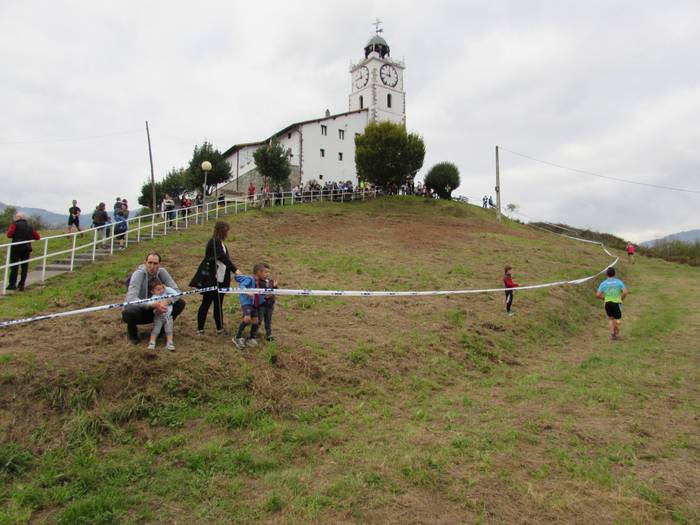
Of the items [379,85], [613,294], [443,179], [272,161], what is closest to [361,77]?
[379,85]

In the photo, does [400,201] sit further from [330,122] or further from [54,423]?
[54,423]

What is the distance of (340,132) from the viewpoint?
172 ft

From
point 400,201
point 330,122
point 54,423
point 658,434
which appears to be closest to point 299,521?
point 54,423

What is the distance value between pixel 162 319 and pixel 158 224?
13.1 m

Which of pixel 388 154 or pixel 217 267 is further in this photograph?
pixel 388 154

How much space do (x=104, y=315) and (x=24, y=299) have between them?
2.85 meters

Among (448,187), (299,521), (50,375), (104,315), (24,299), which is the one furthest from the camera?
(448,187)

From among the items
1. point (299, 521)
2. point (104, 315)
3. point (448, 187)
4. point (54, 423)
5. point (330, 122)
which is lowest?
point (299, 521)

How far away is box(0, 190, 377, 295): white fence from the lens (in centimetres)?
1268

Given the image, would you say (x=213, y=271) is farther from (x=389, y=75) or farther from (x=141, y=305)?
(x=389, y=75)

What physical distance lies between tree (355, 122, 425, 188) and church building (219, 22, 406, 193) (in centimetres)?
854

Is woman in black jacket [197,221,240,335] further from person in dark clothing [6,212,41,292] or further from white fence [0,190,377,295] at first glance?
person in dark clothing [6,212,41,292]

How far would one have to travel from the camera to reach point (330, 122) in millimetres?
51438

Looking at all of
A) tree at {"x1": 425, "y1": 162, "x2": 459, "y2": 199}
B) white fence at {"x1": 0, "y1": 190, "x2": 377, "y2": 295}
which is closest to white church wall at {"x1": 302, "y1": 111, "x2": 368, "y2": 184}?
tree at {"x1": 425, "y1": 162, "x2": 459, "y2": 199}
